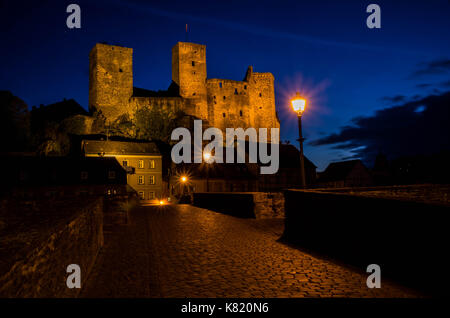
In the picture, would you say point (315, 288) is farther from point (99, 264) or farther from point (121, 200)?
point (121, 200)

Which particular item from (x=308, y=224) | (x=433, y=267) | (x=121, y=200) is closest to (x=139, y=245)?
(x=121, y=200)

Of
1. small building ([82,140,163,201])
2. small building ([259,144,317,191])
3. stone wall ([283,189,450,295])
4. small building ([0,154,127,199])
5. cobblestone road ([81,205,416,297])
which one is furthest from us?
small building ([82,140,163,201])

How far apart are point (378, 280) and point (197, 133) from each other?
6640 centimetres

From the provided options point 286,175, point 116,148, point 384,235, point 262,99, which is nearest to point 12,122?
point 116,148

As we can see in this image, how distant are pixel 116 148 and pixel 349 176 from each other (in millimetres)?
39513

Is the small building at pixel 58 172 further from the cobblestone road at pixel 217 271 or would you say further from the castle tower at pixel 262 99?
the castle tower at pixel 262 99

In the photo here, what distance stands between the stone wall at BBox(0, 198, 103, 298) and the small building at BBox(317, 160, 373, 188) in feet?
169

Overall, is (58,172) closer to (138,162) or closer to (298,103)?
(138,162)

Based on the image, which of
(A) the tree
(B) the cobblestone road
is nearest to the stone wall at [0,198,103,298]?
(B) the cobblestone road

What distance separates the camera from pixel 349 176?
179 feet

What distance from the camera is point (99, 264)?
7941mm

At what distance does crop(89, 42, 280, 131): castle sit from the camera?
70.6 meters

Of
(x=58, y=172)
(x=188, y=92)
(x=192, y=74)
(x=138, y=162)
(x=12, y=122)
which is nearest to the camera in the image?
(x=12, y=122)

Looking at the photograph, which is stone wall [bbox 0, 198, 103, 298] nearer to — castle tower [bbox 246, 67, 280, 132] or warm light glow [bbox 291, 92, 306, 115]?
warm light glow [bbox 291, 92, 306, 115]
